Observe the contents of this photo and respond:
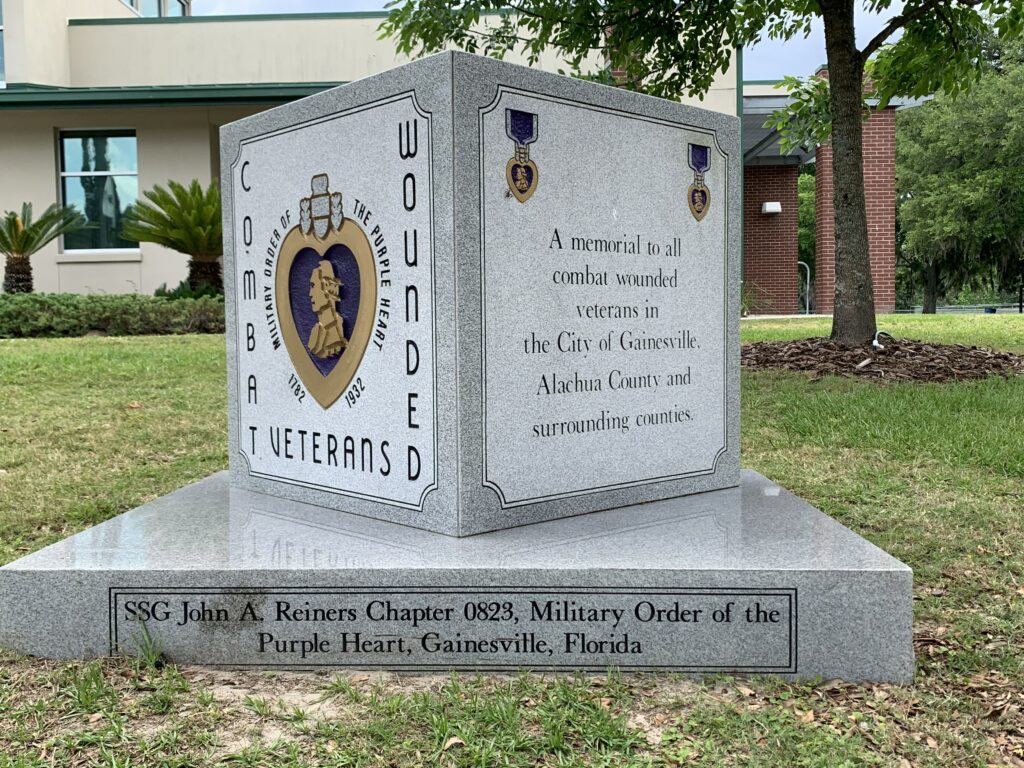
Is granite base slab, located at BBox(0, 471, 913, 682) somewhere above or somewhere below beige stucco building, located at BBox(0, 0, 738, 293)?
below

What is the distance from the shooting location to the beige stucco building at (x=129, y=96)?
57.7 ft

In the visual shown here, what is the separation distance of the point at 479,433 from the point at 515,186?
2.74ft

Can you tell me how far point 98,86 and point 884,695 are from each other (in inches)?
819

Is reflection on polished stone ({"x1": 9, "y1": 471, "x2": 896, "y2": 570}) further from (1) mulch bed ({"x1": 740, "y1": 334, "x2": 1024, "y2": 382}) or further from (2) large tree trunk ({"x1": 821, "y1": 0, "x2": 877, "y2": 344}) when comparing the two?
(2) large tree trunk ({"x1": 821, "y1": 0, "x2": 877, "y2": 344})

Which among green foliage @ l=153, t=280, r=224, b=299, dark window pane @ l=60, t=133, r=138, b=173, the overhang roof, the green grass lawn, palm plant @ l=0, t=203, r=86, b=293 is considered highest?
the overhang roof

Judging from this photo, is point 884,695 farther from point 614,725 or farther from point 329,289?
point 329,289

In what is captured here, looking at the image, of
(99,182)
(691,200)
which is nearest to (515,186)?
(691,200)

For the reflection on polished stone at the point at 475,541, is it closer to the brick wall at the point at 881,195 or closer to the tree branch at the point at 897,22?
the tree branch at the point at 897,22

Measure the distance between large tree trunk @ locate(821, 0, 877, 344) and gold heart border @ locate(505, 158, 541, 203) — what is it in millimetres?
6259

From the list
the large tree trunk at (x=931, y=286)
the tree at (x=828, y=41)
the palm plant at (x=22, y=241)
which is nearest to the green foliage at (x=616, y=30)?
the tree at (x=828, y=41)

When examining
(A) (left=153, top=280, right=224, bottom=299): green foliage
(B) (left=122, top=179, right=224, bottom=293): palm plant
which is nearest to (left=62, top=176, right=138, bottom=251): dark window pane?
(B) (left=122, top=179, right=224, bottom=293): palm plant

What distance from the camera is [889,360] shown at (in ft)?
27.0

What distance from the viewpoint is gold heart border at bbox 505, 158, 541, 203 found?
3.04 metres

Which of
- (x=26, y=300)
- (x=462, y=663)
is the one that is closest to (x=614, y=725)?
(x=462, y=663)
